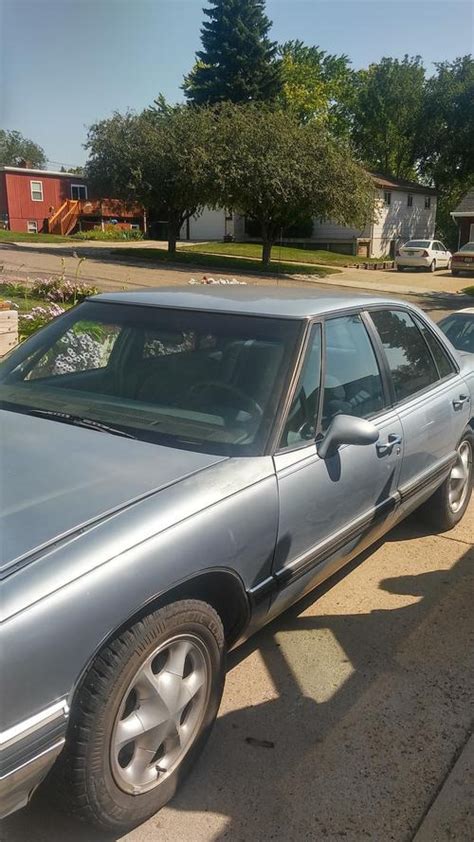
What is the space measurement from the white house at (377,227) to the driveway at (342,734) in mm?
39309

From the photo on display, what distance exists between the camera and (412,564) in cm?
415

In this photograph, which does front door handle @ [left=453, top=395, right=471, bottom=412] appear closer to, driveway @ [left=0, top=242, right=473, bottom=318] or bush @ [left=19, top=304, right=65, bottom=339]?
bush @ [left=19, top=304, right=65, bottom=339]

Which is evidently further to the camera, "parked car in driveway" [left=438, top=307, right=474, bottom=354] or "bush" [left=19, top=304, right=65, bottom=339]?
"bush" [left=19, top=304, right=65, bottom=339]

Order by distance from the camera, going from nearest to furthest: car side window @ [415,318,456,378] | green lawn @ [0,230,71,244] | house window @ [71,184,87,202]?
car side window @ [415,318,456,378], green lawn @ [0,230,71,244], house window @ [71,184,87,202]

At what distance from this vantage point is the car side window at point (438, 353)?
13.9 ft

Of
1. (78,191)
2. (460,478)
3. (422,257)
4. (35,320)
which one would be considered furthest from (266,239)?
(460,478)

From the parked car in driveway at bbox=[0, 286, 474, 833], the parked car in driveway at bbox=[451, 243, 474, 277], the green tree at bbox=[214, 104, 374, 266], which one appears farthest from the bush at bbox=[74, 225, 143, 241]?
the parked car in driveway at bbox=[0, 286, 474, 833]

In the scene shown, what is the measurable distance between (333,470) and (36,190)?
44.4 m

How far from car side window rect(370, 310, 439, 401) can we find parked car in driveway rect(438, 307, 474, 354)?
300 centimetres

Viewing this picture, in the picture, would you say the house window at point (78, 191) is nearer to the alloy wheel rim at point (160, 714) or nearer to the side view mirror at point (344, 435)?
the side view mirror at point (344, 435)

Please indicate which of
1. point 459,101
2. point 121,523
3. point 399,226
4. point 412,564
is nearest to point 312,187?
point 399,226

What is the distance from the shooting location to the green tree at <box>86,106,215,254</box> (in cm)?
2611

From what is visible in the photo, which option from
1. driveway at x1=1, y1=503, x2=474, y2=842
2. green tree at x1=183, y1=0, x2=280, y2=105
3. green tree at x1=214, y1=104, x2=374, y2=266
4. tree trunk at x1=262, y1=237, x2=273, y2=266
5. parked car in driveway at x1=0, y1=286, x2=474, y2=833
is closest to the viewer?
parked car in driveway at x1=0, y1=286, x2=474, y2=833

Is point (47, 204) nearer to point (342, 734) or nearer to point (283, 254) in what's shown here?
point (283, 254)
